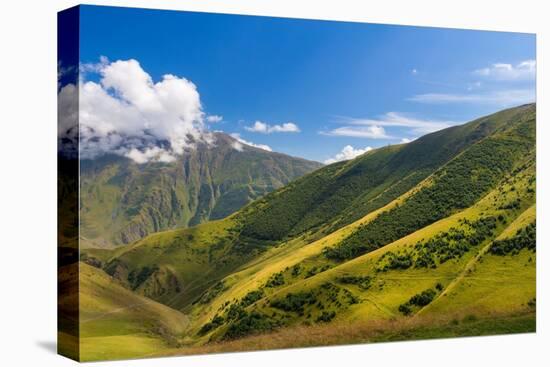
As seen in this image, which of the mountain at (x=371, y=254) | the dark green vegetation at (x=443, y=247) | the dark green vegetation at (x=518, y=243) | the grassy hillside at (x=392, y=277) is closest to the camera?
the mountain at (x=371, y=254)

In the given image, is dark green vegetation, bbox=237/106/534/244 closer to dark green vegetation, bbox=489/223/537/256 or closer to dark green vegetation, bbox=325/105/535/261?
dark green vegetation, bbox=325/105/535/261

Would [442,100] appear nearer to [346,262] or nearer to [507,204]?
[507,204]

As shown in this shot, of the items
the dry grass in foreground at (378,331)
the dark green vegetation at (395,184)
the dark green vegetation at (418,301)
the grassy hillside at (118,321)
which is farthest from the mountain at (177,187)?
the dark green vegetation at (418,301)

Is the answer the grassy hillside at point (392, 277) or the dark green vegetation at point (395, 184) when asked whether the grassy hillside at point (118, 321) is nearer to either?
the grassy hillside at point (392, 277)

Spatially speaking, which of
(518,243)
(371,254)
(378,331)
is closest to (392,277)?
(371,254)

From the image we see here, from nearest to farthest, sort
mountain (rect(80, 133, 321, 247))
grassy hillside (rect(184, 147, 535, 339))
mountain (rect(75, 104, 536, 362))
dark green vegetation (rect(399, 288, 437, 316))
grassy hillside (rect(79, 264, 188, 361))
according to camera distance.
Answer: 1. grassy hillside (rect(79, 264, 188, 361))
2. mountain (rect(80, 133, 321, 247))
3. mountain (rect(75, 104, 536, 362))
4. grassy hillside (rect(184, 147, 535, 339))
5. dark green vegetation (rect(399, 288, 437, 316))

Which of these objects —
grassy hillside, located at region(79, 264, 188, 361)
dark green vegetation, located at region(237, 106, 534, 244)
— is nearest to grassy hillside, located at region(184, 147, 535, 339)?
dark green vegetation, located at region(237, 106, 534, 244)
